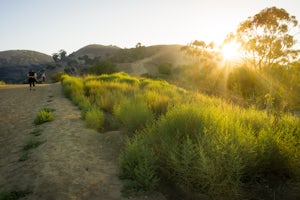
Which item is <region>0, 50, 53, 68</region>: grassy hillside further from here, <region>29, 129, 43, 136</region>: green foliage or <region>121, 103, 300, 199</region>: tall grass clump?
<region>121, 103, 300, 199</region>: tall grass clump

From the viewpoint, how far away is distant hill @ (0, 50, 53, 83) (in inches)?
3580

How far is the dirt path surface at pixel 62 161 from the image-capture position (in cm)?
394

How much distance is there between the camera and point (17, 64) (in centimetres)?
Result: 11344

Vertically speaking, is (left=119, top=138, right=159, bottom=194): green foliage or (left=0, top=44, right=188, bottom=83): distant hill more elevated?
(left=0, top=44, right=188, bottom=83): distant hill

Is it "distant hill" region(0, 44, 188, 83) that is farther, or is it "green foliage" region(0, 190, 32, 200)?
"distant hill" region(0, 44, 188, 83)

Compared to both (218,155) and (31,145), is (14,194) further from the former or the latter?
(218,155)

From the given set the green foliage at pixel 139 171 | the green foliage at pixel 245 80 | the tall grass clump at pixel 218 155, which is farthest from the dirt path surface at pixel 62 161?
the green foliage at pixel 245 80

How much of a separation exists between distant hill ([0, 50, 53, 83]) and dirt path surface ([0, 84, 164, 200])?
3171 inches

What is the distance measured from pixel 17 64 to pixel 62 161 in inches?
4858

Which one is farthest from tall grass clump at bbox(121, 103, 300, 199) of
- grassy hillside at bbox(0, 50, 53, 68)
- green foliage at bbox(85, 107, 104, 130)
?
grassy hillside at bbox(0, 50, 53, 68)

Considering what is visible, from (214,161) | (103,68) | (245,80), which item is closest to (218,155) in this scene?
(214,161)

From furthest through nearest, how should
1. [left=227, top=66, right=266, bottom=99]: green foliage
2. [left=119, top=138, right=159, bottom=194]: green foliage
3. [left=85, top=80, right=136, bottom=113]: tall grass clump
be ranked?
[left=227, top=66, right=266, bottom=99]: green foliage < [left=85, top=80, right=136, bottom=113]: tall grass clump < [left=119, top=138, right=159, bottom=194]: green foliage

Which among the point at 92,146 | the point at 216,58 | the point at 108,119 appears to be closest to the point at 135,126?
the point at 92,146

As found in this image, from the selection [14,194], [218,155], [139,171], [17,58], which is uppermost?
[17,58]
